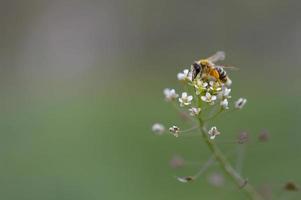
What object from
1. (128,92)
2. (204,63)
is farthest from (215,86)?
(128,92)

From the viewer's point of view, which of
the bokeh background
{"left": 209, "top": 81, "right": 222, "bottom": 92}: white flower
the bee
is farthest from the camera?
the bokeh background

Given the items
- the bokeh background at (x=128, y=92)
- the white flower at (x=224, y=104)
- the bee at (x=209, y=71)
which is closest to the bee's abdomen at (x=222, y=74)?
the bee at (x=209, y=71)

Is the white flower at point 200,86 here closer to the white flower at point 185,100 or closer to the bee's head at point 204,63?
the white flower at point 185,100

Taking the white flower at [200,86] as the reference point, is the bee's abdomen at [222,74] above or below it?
above

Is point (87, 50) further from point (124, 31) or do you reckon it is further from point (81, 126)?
point (81, 126)

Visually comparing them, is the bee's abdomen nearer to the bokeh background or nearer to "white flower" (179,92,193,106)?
"white flower" (179,92,193,106)

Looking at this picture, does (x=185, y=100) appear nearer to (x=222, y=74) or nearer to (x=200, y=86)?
(x=200, y=86)

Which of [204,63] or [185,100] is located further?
[204,63]

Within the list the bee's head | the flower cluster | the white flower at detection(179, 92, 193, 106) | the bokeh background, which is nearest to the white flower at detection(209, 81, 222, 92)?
the flower cluster
